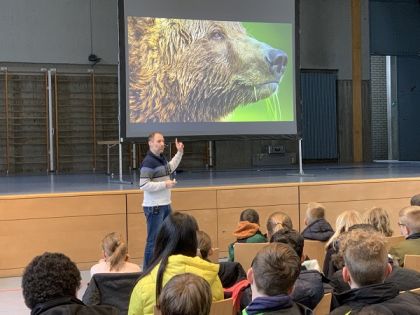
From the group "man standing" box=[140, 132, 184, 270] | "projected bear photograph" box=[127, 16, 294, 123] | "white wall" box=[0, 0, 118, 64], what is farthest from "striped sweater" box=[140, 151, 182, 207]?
"white wall" box=[0, 0, 118, 64]

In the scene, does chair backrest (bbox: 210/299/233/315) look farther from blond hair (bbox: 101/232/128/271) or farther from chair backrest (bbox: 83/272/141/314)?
blond hair (bbox: 101/232/128/271)

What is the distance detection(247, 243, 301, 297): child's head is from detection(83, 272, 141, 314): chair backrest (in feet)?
4.16

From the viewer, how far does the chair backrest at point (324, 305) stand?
8.05ft

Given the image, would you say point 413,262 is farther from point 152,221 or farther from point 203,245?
point 152,221

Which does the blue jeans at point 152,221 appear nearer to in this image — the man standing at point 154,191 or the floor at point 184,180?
the man standing at point 154,191

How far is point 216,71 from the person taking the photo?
8.87m

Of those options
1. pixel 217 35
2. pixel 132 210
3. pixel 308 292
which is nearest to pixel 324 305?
pixel 308 292

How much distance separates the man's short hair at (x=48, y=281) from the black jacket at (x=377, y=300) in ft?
2.86

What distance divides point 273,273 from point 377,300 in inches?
14.0

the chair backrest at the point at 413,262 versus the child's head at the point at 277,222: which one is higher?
the child's head at the point at 277,222

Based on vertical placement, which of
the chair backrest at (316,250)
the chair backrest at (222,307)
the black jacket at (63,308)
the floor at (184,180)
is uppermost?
the floor at (184,180)

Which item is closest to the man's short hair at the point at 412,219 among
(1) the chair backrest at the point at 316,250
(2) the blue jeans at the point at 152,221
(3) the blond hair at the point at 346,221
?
(3) the blond hair at the point at 346,221

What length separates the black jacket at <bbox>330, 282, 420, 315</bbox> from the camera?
187 cm

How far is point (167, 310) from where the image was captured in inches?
60.9
